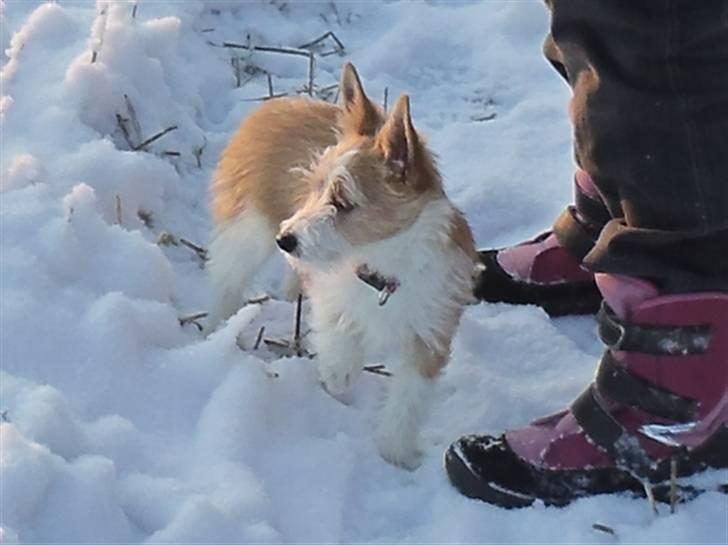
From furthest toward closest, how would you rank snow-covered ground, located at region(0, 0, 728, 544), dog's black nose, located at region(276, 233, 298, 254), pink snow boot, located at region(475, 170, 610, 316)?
pink snow boot, located at region(475, 170, 610, 316)
dog's black nose, located at region(276, 233, 298, 254)
snow-covered ground, located at region(0, 0, 728, 544)

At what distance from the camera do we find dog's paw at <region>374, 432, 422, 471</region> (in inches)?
94.4

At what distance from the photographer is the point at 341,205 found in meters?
2.45

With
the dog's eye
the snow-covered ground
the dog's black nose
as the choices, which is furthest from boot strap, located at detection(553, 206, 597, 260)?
the dog's black nose

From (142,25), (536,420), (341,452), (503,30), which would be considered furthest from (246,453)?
(503,30)

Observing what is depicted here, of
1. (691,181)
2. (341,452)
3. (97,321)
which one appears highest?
(691,181)

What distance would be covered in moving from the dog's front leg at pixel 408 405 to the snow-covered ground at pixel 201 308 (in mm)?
30

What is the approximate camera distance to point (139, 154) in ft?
9.71

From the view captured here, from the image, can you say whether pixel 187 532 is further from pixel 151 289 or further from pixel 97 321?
pixel 151 289

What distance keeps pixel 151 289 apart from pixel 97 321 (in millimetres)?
225

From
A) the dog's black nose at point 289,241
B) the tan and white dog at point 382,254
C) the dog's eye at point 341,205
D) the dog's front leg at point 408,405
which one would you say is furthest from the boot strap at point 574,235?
the dog's black nose at point 289,241

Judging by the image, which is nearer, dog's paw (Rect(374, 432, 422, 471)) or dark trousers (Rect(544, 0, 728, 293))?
dark trousers (Rect(544, 0, 728, 293))

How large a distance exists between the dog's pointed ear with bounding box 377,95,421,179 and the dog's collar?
7.7 inches

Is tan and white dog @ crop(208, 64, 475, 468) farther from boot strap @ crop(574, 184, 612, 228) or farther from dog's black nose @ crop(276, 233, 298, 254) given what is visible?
boot strap @ crop(574, 184, 612, 228)

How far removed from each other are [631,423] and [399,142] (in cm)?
67
